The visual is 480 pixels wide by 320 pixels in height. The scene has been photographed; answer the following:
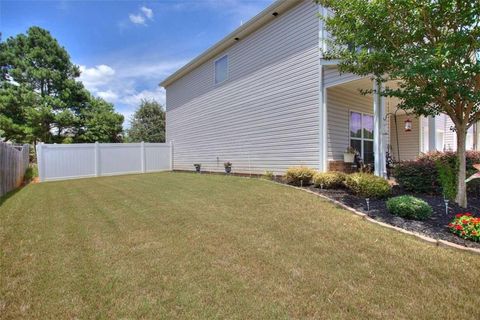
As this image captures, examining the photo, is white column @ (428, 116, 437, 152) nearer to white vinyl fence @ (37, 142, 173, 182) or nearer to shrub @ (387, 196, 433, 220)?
shrub @ (387, 196, 433, 220)

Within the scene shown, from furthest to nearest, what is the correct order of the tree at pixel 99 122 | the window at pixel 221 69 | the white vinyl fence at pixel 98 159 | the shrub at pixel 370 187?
1. the tree at pixel 99 122
2. the white vinyl fence at pixel 98 159
3. the window at pixel 221 69
4. the shrub at pixel 370 187

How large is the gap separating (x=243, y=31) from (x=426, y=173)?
8523 millimetres

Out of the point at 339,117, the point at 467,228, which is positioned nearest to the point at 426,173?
the point at 467,228

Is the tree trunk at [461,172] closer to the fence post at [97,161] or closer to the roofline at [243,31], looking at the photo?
the roofline at [243,31]

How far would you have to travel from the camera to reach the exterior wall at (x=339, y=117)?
9156mm

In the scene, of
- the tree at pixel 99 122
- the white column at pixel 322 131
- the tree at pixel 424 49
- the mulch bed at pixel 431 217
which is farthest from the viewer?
the tree at pixel 99 122

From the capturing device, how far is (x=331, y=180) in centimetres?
746

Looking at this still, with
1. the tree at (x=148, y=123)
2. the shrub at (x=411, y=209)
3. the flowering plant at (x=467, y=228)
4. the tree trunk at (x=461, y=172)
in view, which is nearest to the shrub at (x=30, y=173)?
the tree at (x=148, y=123)

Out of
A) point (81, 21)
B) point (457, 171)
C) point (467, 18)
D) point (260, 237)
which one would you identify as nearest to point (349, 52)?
point (467, 18)

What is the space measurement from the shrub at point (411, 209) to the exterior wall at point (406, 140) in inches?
337

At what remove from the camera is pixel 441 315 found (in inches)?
99.6

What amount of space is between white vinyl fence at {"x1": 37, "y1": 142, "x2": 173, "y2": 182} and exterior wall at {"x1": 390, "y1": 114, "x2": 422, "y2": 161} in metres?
12.4

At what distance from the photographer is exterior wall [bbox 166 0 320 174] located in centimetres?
925

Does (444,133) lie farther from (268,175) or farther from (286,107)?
(268,175)
